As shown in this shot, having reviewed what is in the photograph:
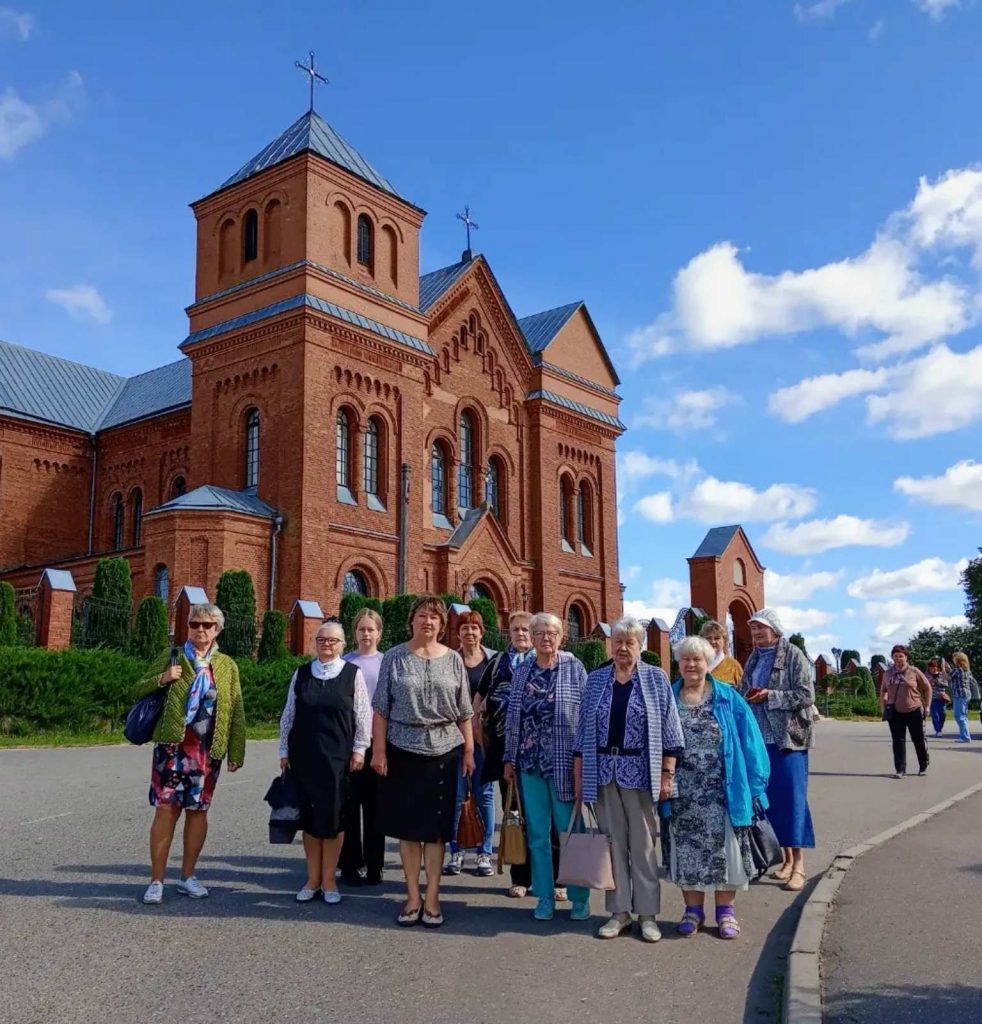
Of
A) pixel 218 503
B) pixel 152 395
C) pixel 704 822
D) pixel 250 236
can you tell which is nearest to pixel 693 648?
pixel 704 822

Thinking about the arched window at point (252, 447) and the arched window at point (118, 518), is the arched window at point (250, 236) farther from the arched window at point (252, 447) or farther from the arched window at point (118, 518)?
the arched window at point (118, 518)

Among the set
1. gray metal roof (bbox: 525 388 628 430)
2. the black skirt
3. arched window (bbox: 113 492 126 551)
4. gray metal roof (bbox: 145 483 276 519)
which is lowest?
the black skirt

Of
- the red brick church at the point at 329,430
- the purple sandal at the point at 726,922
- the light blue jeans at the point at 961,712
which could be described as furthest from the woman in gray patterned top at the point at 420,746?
the red brick church at the point at 329,430

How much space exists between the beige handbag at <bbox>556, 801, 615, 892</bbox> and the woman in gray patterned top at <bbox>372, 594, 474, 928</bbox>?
0.70m

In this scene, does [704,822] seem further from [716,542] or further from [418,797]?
[716,542]

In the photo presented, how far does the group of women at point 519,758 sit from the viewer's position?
5.90m

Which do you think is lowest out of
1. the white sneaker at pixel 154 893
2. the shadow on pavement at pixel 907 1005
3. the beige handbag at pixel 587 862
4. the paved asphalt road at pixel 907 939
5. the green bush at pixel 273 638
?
the shadow on pavement at pixel 907 1005

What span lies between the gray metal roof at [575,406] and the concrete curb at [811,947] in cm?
2588

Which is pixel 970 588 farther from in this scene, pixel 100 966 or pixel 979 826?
pixel 100 966

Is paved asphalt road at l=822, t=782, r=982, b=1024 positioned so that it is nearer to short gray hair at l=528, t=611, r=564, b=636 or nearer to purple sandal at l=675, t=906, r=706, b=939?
purple sandal at l=675, t=906, r=706, b=939

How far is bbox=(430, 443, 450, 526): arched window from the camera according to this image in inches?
1184

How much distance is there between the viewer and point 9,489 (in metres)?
31.9

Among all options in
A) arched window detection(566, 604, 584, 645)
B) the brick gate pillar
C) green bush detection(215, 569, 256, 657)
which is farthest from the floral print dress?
arched window detection(566, 604, 584, 645)

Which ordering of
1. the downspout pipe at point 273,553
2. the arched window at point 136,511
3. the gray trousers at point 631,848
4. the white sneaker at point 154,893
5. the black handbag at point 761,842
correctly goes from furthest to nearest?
the arched window at point 136,511 → the downspout pipe at point 273,553 → the black handbag at point 761,842 → the white sneaker at point 154,893 → the gray trousers at point 631,848
